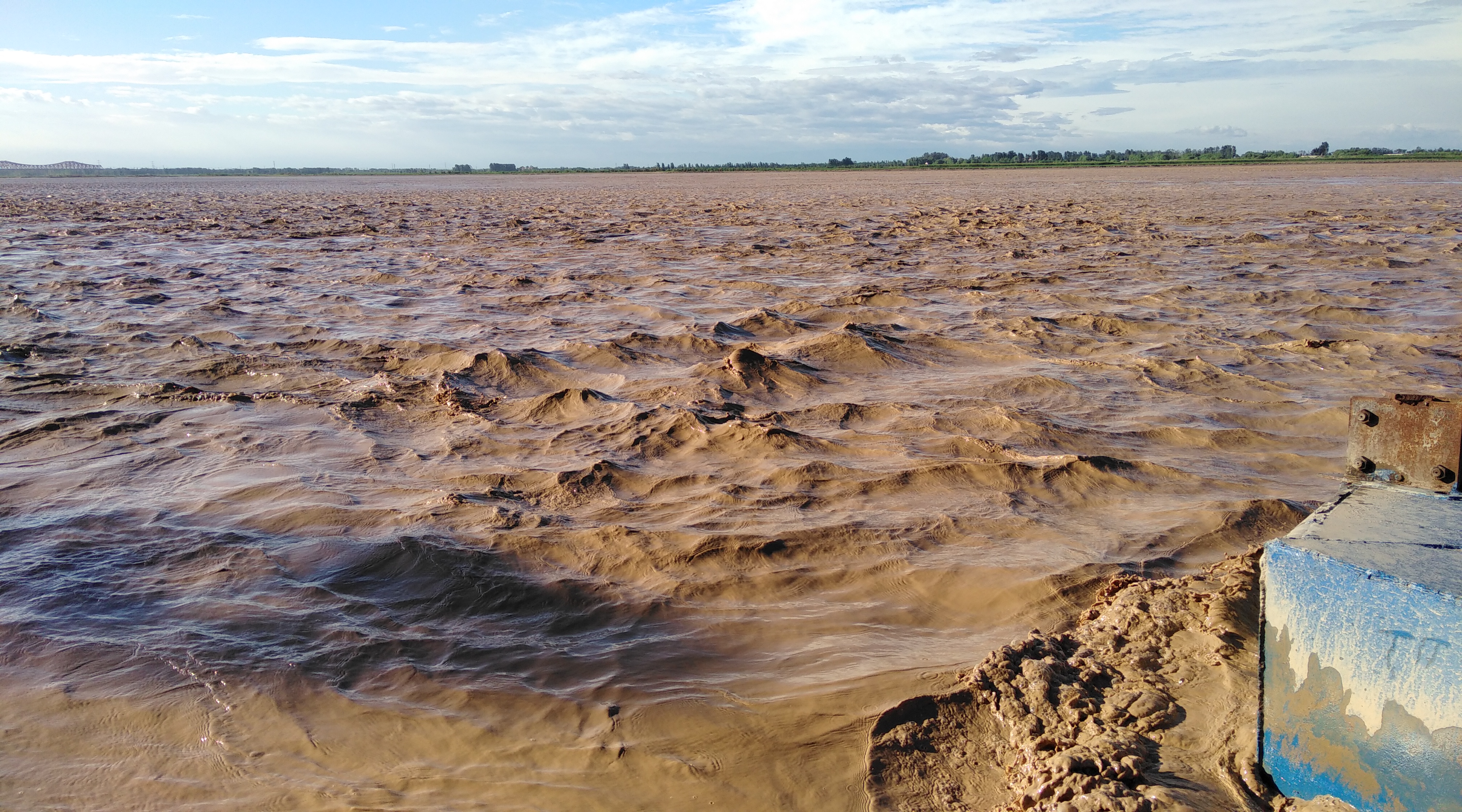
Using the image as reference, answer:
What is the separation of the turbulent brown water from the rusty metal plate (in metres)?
1.05

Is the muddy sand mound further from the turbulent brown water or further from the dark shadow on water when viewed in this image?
the dark shadow on water

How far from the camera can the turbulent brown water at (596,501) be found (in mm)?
2268

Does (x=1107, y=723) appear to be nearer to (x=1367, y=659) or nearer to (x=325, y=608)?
(x=1367, y=659)

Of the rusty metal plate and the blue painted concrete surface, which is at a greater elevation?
the rusty metal plate

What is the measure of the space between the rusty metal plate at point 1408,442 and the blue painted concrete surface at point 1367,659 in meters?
0.10

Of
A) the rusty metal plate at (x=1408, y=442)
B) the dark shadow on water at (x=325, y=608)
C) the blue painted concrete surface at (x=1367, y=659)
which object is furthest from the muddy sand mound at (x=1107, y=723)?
the dark shadow on water at (x=325, y=608)

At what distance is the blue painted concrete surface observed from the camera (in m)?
1.47

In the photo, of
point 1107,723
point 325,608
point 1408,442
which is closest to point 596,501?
point 325,608

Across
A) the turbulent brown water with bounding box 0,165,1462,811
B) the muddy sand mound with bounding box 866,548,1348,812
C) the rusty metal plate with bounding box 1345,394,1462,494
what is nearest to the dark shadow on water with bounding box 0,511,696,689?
the turbulent brown water with bounding box 0,165,1462,811

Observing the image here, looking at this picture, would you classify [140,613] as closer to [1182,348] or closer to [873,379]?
[873,379]

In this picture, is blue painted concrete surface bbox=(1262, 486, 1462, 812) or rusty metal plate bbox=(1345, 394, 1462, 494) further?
rusty metal plate bbox=(1345, 394, 1462, 494)

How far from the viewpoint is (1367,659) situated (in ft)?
5.17

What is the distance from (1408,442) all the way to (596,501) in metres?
2.77

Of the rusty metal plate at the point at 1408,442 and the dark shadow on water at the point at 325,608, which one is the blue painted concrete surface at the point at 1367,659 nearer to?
the rusty metal plate at the point at 1408,442
